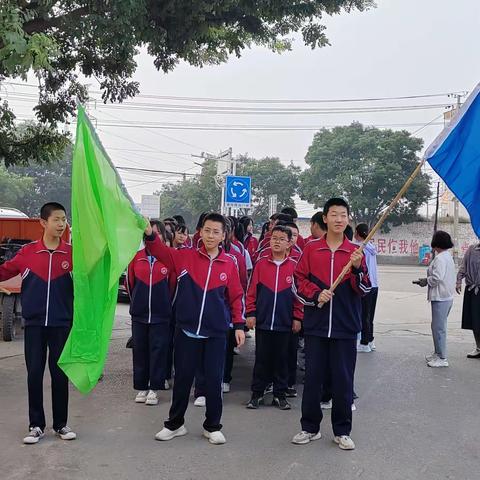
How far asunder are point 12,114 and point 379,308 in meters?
10.1

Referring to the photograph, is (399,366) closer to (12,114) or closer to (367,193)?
(12,114)

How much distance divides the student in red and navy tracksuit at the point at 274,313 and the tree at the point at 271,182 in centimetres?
4811

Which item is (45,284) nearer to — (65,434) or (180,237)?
(65,434)

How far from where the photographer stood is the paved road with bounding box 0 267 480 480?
4.37 meters

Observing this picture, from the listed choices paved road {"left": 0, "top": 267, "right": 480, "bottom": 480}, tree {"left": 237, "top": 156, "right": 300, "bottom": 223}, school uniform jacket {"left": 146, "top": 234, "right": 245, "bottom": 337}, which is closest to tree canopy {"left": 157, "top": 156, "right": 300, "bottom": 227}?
tree {"left": 237, "top": 156, "right": 300, "bottom": 223}

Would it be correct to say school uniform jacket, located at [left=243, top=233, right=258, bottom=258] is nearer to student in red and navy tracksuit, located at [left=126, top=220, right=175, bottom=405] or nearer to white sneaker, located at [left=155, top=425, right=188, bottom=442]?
student in red and navy tracksuit, located at [left=126, top=220, right=175, bottom=405]

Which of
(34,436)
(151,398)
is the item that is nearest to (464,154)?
(151,398)

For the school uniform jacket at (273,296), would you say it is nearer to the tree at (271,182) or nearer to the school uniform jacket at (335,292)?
the school uniform jacket at (335,292)

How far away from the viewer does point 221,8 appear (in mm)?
6914

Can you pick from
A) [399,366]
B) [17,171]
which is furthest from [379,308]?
[17,171]

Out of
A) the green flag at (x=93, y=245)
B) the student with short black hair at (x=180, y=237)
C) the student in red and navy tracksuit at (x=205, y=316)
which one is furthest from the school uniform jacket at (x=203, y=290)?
the student with short black hair at (x=180, y=237)

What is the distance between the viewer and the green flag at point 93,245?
4586 mm

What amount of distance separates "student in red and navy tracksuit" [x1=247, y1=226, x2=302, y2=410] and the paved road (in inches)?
10.4

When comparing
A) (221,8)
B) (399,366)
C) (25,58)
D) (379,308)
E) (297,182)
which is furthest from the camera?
(297,182)
